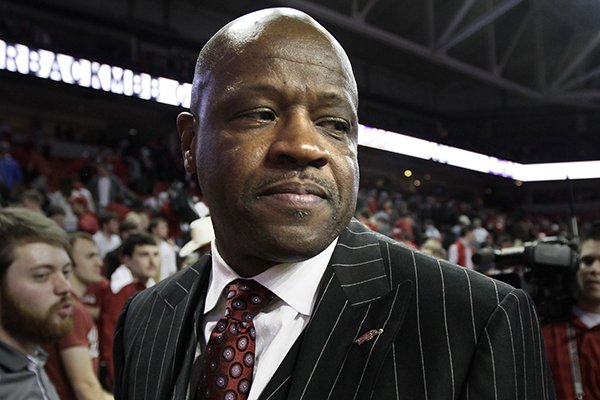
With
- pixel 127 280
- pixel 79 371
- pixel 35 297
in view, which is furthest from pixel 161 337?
pixel 127 280

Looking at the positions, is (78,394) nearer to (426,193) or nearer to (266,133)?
(266,133)

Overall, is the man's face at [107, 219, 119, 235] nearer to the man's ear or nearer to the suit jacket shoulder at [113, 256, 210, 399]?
the suit jacket shoulder at [113, 256, 210, 399]

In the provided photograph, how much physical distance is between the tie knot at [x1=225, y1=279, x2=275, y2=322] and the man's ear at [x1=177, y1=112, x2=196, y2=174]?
0.74 ft

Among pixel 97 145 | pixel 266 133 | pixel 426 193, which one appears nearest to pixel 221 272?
pixel 266 133

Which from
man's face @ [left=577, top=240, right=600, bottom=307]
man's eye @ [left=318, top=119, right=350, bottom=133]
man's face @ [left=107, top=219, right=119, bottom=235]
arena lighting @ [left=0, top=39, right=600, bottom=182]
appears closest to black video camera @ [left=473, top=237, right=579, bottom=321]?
man's face @ [left=577, top=240, right=600, bottom=307]

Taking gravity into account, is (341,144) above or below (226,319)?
above

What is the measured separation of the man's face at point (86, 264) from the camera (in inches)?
149

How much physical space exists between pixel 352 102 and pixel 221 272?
14.5 inches

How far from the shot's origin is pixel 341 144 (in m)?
0.98

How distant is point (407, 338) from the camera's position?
0.93m

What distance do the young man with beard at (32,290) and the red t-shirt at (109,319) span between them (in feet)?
4.95

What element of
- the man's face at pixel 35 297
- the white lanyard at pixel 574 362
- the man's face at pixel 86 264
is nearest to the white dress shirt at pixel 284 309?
the man's face at pixel 35 297

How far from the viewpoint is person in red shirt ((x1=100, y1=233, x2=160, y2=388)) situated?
3.56m

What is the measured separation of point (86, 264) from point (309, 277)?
3052 mm
